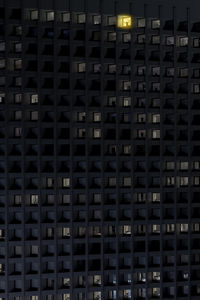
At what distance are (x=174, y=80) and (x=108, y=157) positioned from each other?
8.47 m

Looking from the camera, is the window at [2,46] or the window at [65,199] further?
the window at [65,199]

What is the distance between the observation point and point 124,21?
38156mm

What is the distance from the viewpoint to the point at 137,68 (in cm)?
3859

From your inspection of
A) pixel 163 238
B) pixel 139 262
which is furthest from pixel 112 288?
pixel 163 238

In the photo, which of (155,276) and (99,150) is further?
(155,276)

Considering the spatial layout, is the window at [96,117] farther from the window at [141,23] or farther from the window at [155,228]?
the window at [155,228]

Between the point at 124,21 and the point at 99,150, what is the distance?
35.0ft

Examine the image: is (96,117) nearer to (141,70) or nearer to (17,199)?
(141,70)

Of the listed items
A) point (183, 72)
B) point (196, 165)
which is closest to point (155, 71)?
point (183, 72)

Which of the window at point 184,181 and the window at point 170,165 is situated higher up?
the window at point 170,165

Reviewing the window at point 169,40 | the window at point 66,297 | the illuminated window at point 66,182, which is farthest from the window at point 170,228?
the window at point 169,40

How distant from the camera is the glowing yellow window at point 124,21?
125 ft

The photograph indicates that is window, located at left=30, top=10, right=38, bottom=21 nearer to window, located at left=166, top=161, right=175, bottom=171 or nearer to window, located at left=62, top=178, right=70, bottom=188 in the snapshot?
window, located at left=62, top=178, right=70, bottom=188

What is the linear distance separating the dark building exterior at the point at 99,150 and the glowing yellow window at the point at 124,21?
8 cm
